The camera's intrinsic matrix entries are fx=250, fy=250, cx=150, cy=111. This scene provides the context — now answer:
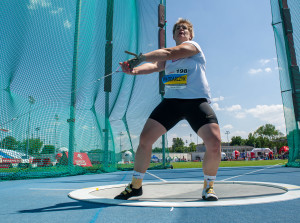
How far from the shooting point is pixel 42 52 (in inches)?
229

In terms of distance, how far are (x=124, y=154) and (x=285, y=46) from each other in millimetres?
7566

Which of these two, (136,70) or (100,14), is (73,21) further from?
(136,70)

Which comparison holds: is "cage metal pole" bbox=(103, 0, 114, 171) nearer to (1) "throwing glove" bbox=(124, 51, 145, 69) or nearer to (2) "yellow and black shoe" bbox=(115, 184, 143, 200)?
(2) "yellow and black shoe" bbox=(115, 184, 143, 200)

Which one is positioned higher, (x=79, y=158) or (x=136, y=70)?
(x=136, y=70)

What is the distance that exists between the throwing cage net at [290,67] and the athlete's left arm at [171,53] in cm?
871

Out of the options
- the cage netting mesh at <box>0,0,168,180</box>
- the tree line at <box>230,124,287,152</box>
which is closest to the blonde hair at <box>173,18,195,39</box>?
the cage netting mesh at <box>0,0,168,180</box>

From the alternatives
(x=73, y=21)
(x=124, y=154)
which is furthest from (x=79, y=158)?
(x=73, y=21)

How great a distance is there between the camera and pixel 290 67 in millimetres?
9523

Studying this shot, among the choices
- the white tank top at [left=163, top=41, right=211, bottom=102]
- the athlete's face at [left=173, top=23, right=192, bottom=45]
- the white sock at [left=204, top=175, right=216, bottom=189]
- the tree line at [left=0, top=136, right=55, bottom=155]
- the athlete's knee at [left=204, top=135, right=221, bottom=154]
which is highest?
the athlete's face at [left=173, top=23, right=192, bottom=45]

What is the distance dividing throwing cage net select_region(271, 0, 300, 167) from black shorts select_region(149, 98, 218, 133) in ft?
28.3

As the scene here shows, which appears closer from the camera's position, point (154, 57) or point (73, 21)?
point (154, 57)

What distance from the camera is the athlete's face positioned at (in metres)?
2.57

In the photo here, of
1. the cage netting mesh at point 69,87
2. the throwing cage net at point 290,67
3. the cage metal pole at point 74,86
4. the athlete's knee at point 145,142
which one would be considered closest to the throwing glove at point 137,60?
the athlete's knee at point 145,142

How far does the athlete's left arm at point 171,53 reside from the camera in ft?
6.41
